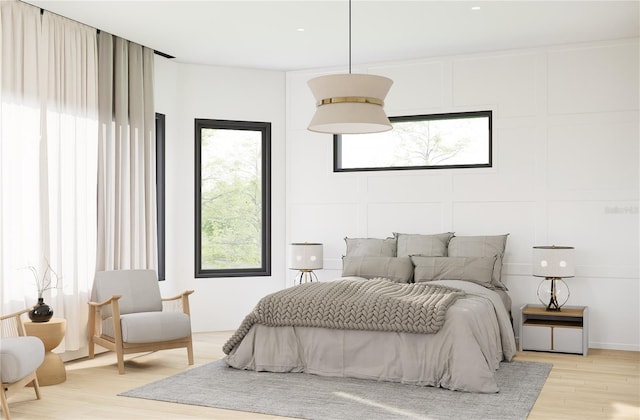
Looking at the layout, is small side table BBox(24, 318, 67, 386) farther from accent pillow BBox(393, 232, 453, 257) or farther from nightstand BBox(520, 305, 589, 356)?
nightstand BBox(520, 305, 589, 356)

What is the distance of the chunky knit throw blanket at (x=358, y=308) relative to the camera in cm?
496

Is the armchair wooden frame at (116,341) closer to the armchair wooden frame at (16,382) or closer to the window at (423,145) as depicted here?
the armchair wooden frame at (16,382)

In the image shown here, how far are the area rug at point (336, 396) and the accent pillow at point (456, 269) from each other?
3.65 ft

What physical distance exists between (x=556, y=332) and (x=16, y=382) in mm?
4424

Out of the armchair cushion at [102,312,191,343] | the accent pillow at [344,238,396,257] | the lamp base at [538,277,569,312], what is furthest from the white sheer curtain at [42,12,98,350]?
the lamp base at [538,277,569,312]

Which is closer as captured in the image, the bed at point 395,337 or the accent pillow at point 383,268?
the bed at point 395,337

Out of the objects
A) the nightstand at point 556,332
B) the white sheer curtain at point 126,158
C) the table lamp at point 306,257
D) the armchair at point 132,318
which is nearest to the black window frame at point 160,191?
the white sheer curtain at point 126,158

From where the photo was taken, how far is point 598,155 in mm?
6578

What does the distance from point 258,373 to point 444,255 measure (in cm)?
235

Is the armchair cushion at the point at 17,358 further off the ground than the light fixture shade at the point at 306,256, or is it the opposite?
the light fixture shade at the point at 306,256

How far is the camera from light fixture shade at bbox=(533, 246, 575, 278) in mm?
6262

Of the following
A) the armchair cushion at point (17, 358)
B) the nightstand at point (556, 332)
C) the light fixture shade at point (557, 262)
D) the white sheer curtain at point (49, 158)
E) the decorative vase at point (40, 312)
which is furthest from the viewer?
the light fixture shade at point (557, 262)

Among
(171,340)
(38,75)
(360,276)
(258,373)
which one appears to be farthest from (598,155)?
(38,75)

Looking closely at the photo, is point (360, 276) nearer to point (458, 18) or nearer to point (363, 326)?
point (363, 326)
